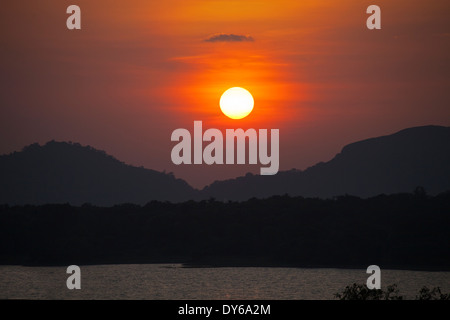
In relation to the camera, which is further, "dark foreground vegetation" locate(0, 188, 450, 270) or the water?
"dark foreground vegetation" locate(0, 188, 450, 270)

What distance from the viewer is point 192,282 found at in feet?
382

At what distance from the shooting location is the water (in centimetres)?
10106

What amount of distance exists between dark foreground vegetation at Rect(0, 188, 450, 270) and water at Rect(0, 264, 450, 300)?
6898 mm

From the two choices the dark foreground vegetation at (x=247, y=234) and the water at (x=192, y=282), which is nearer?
the water at (x=192, y=282)

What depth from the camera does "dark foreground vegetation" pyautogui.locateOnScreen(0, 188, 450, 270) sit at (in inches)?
5704

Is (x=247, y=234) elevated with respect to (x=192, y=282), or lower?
elevated

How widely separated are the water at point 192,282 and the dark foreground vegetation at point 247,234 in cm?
690

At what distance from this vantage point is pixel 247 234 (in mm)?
156625

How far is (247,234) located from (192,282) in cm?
4144

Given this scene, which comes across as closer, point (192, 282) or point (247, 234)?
point (192, 282)

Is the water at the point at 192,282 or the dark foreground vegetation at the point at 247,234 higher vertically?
the dark foreground vegetation at the point at 247,234

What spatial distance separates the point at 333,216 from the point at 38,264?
63514 millimetres

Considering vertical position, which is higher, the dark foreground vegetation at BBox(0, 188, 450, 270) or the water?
the dark foreground vegetation at BBox(0, 188, 450, 270)

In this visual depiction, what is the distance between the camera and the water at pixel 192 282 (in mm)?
101062
